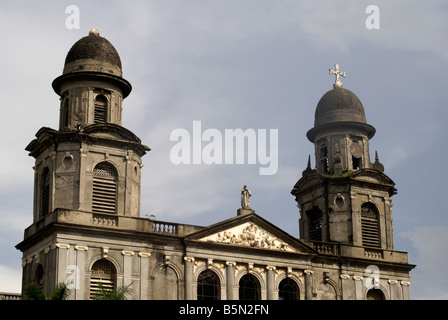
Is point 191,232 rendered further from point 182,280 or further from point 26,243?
point 26,243

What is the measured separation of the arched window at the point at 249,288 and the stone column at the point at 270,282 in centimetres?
52

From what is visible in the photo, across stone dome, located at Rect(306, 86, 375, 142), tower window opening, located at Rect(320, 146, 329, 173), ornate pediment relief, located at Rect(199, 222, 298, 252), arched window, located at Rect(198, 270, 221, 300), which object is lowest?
arched window, located at Rect(198, 270, 221, 300)

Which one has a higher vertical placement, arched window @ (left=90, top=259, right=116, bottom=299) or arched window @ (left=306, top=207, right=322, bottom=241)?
arched window @ (left=306, top=207, right=322, bottom=241)

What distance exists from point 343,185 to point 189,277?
12282 mm

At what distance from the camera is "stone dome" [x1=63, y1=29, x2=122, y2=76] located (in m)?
47.1

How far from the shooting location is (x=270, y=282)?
47000 mm

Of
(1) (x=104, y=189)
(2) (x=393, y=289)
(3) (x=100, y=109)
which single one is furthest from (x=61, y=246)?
(2) (x=393, y=289)

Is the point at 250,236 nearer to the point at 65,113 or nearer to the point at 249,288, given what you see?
the point at 249,288

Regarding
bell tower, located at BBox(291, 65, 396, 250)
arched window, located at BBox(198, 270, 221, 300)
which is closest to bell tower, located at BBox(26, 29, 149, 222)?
arched window, located at BBox(198, 270, 221, 300)

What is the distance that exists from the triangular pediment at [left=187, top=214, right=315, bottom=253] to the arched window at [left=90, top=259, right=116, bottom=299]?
14.5 feet

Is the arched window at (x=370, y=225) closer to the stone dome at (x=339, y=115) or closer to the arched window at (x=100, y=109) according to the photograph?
the stone dome at (x=339, y=115)

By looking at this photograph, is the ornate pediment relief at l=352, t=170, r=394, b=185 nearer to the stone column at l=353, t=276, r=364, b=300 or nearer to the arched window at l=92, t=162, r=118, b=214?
the stone column at l=353, t=276, r=364, b=300
